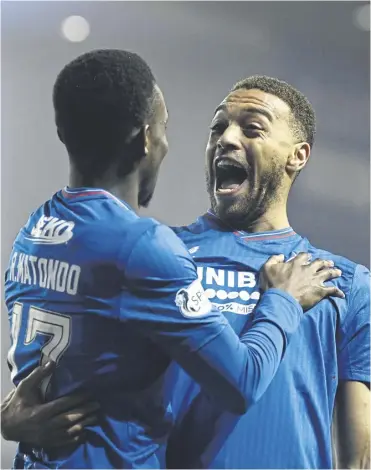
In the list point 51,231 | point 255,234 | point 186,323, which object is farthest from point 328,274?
point 51,231

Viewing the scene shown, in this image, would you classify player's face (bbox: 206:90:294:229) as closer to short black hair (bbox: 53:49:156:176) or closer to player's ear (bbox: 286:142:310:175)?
player's ear (bbox: 286:142:310:175)

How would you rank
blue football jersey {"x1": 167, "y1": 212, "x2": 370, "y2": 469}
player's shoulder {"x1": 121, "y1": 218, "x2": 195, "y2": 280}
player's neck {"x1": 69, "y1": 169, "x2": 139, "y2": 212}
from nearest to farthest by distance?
player's shoulder {"x1": 121, "y1": 218, "x2": 195, "y2": 280}, player's neck {"x1": 69, "y1": 169, "x2": 139, "y2": 212}, blue football jersey {"x1": 167, "y1": 212, "x2": 370, "y2": 469}

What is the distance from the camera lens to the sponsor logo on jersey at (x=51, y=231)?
97 cm

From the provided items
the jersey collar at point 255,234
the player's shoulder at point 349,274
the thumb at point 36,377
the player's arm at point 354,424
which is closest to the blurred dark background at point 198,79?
the jersey collar at point 255,234

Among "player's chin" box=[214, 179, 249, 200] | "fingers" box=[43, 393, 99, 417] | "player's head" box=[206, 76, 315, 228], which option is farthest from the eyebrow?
"fingers" box=[43, 393, 99, 417]

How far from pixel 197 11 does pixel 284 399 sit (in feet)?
2.71

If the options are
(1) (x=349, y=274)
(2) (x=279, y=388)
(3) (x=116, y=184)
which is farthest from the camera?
(1) (x=349, y=274)

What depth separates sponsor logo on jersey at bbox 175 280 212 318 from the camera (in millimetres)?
926

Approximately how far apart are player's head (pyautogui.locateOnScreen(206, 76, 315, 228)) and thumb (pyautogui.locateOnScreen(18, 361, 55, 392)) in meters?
0.44

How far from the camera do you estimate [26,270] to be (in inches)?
40.1

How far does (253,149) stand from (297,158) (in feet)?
0.37

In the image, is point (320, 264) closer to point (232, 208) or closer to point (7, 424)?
point (232, 208)

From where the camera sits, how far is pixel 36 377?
98 cm

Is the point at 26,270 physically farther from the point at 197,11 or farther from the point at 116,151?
the point at 197,11
